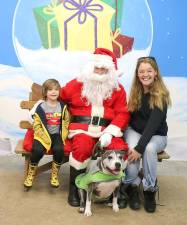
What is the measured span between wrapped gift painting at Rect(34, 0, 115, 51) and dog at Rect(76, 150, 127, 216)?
1.64m

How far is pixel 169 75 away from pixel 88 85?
126cm

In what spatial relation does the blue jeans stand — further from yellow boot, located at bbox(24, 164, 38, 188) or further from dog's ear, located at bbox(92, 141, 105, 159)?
yellow boot, located at bbox(24, 164, 38, 188)

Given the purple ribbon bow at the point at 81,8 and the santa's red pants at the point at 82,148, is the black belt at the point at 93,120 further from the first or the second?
the purple ribbon bow at the point at 81,8

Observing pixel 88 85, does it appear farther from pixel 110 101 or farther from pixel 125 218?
pixel 125 218

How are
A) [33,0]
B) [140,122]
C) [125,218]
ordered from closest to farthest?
[125,218]
[140,122]
[33,0]

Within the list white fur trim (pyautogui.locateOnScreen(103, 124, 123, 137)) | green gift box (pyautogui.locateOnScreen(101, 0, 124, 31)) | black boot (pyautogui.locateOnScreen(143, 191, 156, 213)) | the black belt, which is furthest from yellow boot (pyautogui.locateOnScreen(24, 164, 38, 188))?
green gift box (pyautogui.locateOnScreen(101, 0, 124, 31))

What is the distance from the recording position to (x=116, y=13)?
13.6 feet

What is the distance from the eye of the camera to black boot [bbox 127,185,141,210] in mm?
3000

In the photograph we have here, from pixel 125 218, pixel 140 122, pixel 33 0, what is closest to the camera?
pixel 125 218

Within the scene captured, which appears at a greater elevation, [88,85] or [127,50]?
[127,50]

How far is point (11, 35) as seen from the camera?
4.20 metres

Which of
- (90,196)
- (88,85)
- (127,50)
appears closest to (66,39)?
(127,50)

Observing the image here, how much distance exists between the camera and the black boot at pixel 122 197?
9.89 feet

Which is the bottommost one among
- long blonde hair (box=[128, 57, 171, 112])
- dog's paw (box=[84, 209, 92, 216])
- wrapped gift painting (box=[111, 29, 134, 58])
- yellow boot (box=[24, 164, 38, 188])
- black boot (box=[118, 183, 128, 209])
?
dog's paw (box=[84, 209, 92, 216])
